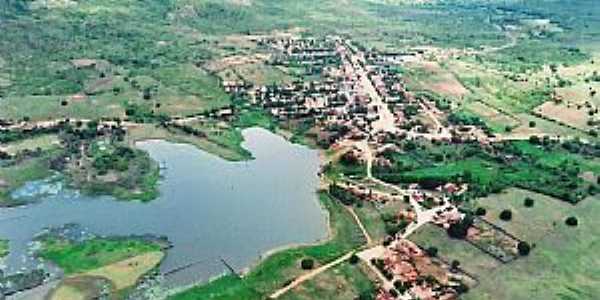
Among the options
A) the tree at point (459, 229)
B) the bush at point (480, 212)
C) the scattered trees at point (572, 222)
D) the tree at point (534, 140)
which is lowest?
the scattered trees at point (572, 222)

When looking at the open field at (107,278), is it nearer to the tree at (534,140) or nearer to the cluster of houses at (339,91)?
the cluster of houses at (339,91)

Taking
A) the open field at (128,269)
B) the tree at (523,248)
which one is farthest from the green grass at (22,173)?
the tree at (523,248)

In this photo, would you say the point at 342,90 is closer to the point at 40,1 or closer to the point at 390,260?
the point at 390,260

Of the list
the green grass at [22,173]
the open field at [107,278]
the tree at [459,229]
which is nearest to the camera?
the open field at [107,278]

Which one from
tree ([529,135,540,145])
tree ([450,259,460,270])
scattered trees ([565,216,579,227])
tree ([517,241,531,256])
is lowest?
tree ([450,259,460,270])

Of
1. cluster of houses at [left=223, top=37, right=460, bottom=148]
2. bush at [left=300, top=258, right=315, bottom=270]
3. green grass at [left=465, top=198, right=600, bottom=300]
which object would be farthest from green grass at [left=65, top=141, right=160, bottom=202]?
green grass at [left=465, top=198, right=600, bottom=300]

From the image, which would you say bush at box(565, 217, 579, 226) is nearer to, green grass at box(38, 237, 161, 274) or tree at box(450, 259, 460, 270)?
tree at box(450, 259, 460, 270)
